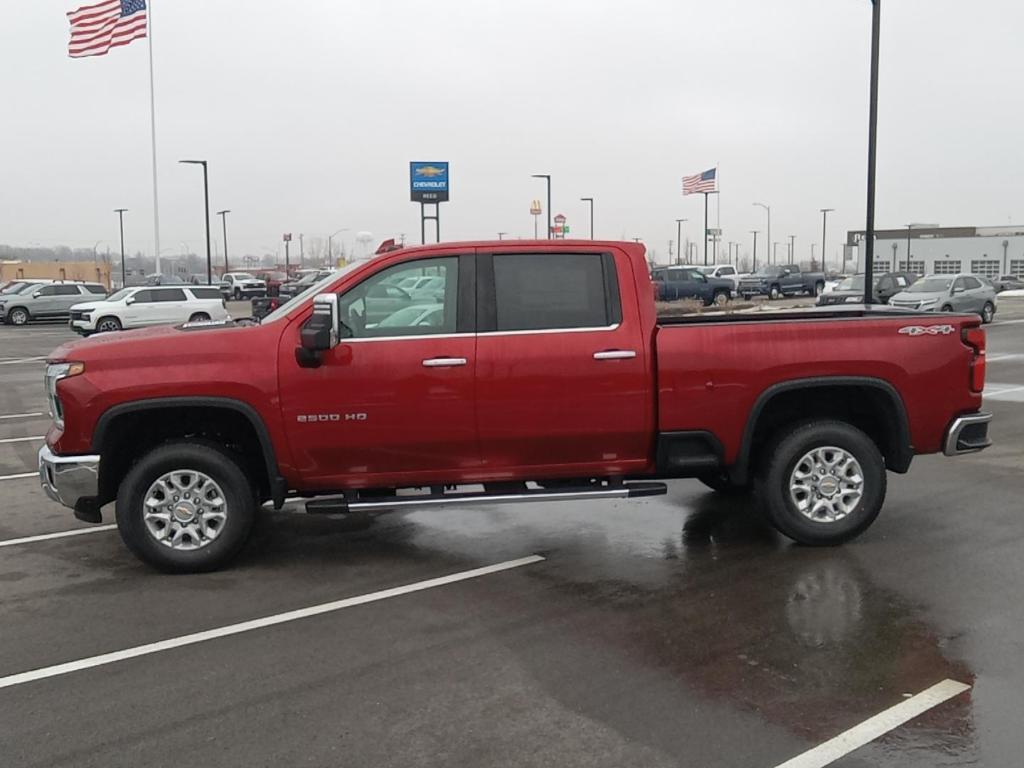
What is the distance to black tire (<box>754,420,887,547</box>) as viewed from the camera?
6223 mm

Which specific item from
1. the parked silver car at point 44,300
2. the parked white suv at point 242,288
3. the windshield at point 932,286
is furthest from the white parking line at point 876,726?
the parked white suv at point 242,288

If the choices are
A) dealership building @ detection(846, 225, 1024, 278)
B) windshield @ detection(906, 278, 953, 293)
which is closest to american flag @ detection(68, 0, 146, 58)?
windshield @ detection(906, 278, 953, 293)

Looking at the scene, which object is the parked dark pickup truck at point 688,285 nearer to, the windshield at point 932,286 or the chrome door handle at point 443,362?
the windshield at point 932,286

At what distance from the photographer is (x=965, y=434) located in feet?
20.7

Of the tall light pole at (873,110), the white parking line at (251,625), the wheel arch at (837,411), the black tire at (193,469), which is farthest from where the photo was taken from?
the tall light pole at (873,110)

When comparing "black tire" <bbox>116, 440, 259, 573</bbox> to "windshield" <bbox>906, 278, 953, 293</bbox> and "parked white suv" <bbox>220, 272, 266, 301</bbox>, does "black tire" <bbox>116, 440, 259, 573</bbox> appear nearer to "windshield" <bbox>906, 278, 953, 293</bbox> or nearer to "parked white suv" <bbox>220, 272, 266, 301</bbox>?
"windshield" <bbox>906, 278, 953, 293</bbox>

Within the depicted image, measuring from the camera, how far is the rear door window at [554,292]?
5.96 meters

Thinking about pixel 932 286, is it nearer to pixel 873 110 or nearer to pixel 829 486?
pixel 873 110

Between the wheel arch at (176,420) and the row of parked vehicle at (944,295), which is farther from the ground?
the row of parked vehicle at (944,295)

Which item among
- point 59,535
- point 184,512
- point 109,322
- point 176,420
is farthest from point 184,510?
point 109,322

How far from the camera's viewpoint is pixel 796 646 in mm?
4648

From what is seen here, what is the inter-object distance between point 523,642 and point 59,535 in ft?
13.2

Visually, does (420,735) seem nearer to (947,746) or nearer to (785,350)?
(947,746)

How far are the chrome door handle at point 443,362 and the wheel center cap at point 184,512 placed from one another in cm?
174
